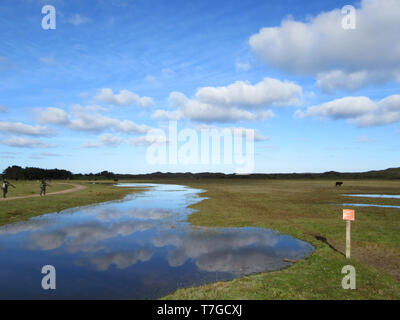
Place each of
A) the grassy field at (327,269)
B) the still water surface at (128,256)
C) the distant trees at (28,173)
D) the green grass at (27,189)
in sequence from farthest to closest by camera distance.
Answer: the distant trees at (28,173)
the green grass at (27,189)
the still water surface at (128,256)
the grassy field at (327,269)

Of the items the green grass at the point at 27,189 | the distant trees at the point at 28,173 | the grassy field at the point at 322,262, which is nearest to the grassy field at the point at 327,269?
the grassy field at the point at 322,262

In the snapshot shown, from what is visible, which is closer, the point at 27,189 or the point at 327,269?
the point at 327,269

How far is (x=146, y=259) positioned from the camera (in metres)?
12.9

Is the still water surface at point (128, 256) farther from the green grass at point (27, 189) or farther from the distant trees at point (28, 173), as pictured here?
the distant trees at point (28, 173)

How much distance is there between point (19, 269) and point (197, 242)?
930 cm

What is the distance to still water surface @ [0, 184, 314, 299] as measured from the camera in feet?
32.0

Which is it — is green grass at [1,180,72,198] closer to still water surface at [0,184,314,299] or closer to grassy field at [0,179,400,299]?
grassy field at [0,179,400,299]

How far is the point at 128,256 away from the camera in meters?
13.4

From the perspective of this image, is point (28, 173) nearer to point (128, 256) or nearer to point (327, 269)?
point (128, 256)

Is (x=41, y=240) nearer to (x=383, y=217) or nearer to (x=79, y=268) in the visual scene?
(x=79, y=268)

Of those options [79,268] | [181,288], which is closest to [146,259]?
[79,268]

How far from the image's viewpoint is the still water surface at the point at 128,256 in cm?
975

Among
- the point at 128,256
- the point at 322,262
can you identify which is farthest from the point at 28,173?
the point at 322,262

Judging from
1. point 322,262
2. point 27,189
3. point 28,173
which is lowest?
point 27,189
